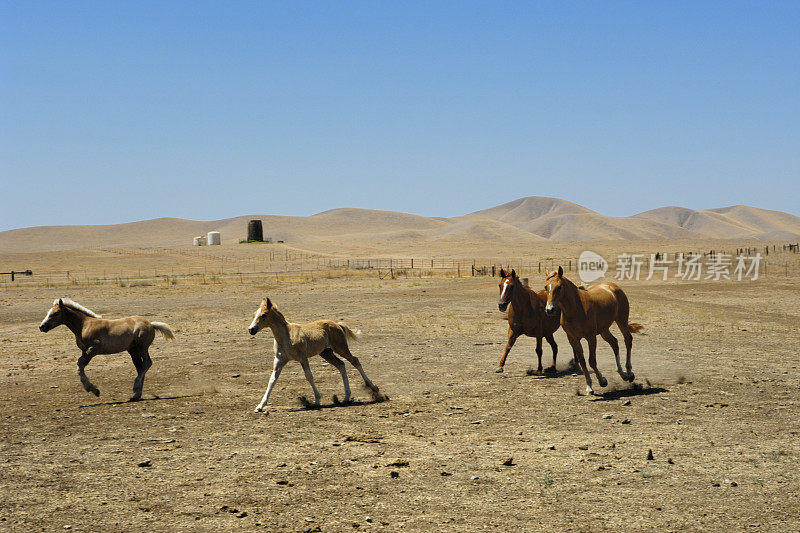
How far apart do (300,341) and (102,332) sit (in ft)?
13.3

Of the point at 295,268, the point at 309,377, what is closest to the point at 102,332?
the point at 309,377


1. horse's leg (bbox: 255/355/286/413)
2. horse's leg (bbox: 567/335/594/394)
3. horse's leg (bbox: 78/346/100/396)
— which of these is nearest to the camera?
horse's leg (bbox: 255/355/286/413)

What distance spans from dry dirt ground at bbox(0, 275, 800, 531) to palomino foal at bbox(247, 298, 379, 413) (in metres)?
0.51

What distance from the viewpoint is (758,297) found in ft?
108

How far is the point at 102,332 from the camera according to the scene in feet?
43.2

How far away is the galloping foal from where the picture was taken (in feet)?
43.0

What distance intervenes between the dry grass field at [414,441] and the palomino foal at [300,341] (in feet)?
1.80

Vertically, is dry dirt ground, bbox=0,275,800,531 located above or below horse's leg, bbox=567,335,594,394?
below

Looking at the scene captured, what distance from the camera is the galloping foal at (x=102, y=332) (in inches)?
516

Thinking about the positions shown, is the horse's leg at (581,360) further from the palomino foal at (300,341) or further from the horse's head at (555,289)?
the palomino foal at (300,341)

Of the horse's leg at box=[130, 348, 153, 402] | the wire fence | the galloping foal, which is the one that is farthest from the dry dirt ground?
the wire fence

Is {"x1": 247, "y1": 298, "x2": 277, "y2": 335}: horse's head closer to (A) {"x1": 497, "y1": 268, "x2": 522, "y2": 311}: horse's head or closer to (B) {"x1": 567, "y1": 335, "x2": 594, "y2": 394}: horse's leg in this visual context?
(A) {"x1": 497, "y1": 268, "x2": 522, "y2": 311}: horse's head

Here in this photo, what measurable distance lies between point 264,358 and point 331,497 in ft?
34.8

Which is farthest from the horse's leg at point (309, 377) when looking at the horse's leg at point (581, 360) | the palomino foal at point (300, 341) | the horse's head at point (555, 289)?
the horse's leg at point (581, 360)
